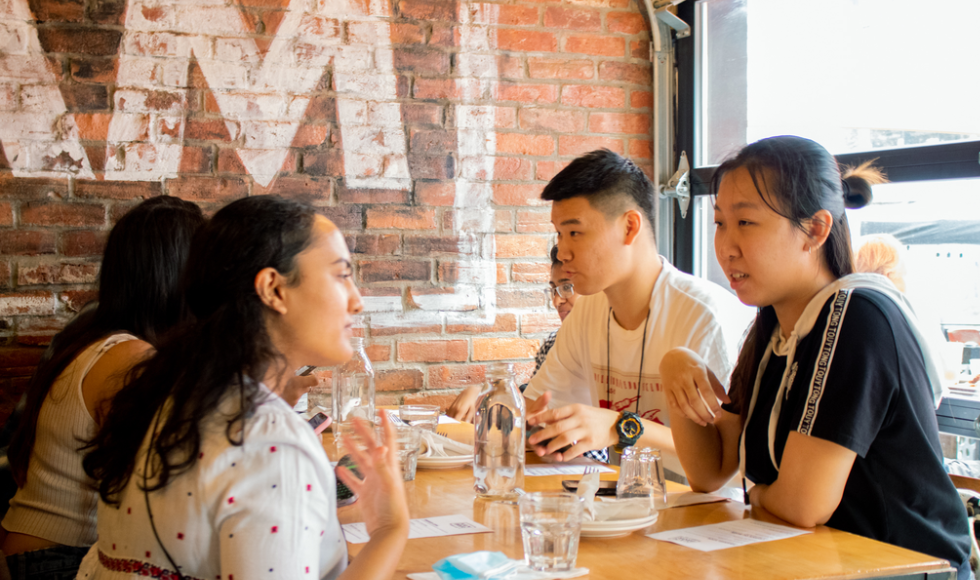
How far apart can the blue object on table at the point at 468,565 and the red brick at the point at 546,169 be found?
6.68 feet

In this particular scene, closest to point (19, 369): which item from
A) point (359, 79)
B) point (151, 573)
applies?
point (359, 79)

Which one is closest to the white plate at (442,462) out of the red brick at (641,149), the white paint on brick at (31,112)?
the white paint on brick at (31,112)

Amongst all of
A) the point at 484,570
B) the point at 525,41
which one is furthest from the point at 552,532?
the point at 525,41

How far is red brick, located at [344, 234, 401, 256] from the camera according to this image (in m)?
2.68

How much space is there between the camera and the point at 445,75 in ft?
9.07

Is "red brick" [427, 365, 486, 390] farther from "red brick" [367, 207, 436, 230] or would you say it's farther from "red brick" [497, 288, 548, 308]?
"red brick" [367, 207, 436, 230]

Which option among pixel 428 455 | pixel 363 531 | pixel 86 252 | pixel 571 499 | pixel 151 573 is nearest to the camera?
pixel 151 573

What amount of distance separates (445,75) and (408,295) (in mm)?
764

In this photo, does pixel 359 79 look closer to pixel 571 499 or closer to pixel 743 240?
pixel 743 240

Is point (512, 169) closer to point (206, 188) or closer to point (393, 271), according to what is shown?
point (393, 271)

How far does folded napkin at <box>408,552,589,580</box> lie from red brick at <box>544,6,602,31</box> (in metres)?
2.30

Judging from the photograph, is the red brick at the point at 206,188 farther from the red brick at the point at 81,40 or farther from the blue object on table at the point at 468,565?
the blue object on table at the point at 468,565

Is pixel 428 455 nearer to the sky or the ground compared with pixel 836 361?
nearer to the ground

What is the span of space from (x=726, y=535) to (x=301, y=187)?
1.86m
